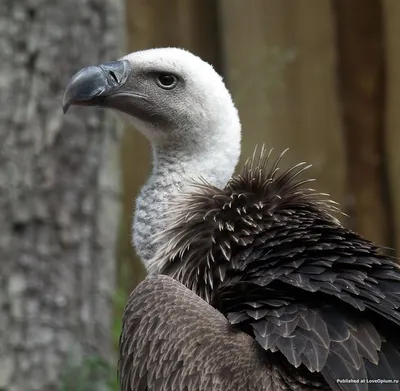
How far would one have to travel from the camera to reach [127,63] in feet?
13.8

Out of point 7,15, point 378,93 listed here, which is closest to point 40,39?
point 7,15

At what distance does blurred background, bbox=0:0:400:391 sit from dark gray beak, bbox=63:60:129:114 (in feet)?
4.56

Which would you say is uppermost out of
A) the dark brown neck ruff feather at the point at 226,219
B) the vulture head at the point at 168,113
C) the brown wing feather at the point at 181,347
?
the vulture head at the point at 168,113

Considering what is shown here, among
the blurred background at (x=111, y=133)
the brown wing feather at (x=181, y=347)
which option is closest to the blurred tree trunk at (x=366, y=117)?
the blurred background at (x=111, y=133)

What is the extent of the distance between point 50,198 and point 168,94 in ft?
4.93

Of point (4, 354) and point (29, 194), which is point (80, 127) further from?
point (4, 354)

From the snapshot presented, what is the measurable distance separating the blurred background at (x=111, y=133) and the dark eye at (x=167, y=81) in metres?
1.40

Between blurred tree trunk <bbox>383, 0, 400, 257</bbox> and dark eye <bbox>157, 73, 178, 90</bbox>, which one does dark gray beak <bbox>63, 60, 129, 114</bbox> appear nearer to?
dark eye <bbox>157, 73, 178, 90</bbox>

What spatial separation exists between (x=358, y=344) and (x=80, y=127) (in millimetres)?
2732

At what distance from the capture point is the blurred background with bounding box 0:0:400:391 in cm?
543

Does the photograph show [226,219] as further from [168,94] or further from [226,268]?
[168,94]

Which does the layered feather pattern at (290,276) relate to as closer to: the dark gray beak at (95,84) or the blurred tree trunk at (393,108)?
the dark gray beak at (95,84)

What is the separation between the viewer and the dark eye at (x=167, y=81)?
13.8ft

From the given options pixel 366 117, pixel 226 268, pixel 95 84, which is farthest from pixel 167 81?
pixel 366 117
